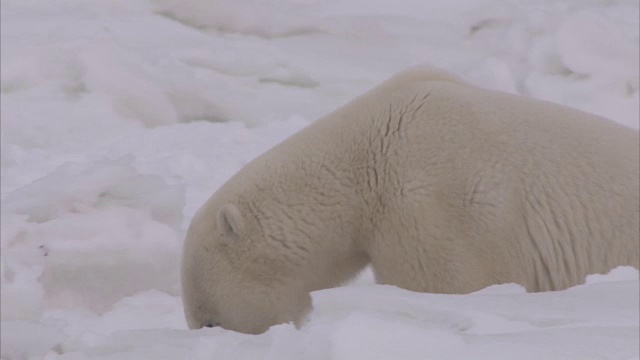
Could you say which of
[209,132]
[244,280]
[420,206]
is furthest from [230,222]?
[209,132]

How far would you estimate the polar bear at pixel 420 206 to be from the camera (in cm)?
313

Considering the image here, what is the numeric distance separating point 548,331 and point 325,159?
150 centimetres

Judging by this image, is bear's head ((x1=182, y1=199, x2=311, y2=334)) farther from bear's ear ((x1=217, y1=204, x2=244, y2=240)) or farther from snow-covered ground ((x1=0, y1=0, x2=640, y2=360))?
snow-covered ground ((x1=0, y1=0, x2=640, y2=360))

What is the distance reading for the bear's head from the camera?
334 cm

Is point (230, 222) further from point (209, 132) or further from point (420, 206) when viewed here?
point (209, 132)

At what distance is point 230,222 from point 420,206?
25.4 inches

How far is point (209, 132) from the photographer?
5.53 meters

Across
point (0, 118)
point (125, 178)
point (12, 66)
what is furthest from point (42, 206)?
point (12, 66)

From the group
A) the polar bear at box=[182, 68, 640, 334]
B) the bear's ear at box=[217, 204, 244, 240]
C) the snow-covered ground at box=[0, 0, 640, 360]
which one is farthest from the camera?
the bear's ear at box=[217, 204, 244, 240]

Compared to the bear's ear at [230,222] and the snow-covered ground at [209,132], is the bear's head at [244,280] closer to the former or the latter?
the bear's ear at [230,222]

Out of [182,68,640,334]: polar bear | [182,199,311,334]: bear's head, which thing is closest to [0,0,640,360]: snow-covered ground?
[182,68,640,334]: polar bear

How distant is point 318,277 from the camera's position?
3414mm

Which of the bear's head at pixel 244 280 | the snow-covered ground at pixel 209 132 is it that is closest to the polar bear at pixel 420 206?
the bear's head at pixel 244 280

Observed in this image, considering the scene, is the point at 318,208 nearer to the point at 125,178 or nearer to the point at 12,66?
the point at 125,178
